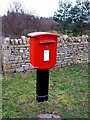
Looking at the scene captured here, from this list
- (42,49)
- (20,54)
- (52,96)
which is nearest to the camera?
(42,49)

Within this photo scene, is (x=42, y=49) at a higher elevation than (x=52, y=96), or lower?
higher

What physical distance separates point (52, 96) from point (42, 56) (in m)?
0.97

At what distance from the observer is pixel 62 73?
637 centimetres

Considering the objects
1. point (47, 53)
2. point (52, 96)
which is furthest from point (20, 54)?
point (47, 53)

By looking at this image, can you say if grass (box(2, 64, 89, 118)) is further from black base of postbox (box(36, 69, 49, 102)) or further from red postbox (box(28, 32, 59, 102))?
red postbox (box(28, 32, 59, 102))

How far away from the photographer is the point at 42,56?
401cm

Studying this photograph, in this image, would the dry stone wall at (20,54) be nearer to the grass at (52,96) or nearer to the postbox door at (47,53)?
the grass at (52,96)

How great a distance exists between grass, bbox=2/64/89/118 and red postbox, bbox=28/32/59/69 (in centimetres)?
71

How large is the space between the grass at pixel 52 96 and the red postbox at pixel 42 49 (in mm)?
707

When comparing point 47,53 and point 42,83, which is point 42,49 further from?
point 42,83

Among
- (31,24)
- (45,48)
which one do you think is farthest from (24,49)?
(31,24)

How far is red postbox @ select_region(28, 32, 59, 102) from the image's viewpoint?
13.1 ft

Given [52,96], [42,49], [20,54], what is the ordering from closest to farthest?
[42,49] → [52,96] → [20,54]

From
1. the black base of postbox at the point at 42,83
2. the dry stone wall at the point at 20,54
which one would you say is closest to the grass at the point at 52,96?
the black base of postbox at the point at 42,83
